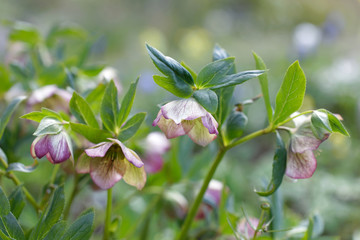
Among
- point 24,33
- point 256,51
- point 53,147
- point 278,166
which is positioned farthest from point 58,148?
point 256,51

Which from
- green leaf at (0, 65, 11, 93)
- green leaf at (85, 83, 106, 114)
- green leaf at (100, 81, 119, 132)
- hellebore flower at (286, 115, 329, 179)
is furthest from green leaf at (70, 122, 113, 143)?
green leaf at (0, 65, 11, 93)

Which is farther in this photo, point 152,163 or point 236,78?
point 152,163

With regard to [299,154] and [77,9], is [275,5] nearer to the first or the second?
[77,9]

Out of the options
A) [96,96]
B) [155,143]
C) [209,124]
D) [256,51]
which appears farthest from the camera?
[256,51]

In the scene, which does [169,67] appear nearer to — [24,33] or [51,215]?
[51,215]

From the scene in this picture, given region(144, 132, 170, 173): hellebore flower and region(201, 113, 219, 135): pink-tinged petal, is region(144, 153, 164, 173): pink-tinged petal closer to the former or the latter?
region(144, 132, 170, 173): hellebore flower

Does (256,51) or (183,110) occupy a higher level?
(183,110)


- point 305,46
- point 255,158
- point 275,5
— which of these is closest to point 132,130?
point 255,158
